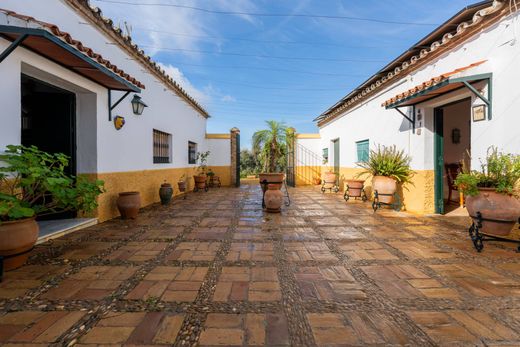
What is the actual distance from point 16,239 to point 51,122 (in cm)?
270

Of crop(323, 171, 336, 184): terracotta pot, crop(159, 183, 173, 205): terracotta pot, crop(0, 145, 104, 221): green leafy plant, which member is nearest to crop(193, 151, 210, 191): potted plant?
crop(159, 183, 173, 205): terracotta pot

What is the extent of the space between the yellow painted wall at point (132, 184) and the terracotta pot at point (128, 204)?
0.79 feet

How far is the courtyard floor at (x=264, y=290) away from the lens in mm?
1589

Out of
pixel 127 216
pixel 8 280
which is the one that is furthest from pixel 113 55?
pixel 8 280

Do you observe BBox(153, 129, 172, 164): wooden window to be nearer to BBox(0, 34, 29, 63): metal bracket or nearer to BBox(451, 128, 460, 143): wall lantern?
BBox(0, 34, 29, 63): metal bracket

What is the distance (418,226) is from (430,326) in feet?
9.95

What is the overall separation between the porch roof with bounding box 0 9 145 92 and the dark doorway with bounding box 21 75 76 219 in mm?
724

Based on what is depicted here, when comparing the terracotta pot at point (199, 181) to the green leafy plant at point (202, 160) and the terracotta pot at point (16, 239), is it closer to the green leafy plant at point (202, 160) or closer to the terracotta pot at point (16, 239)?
the green leafy plant at point (202, 160)

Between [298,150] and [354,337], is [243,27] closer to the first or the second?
[298,150]

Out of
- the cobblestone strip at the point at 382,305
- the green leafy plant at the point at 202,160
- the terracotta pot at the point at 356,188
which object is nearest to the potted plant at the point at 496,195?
the cobblestone strip at the point at 382,305

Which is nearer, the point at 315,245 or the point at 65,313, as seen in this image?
the point at 65,313

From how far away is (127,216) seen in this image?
477 centimetres

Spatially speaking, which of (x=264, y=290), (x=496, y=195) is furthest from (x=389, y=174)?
(x=264, y=290)

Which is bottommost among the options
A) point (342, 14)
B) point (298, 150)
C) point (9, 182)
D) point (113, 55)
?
A: point (9, 182)
